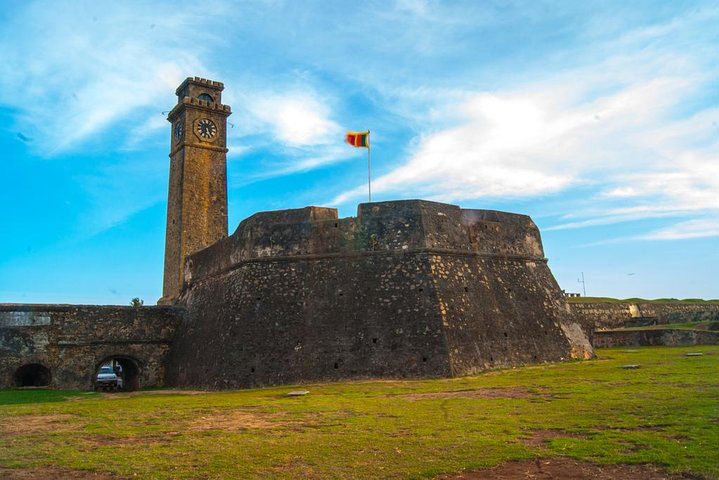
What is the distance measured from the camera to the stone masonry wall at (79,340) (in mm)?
20594

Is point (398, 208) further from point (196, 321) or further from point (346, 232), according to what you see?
point (196, 321)

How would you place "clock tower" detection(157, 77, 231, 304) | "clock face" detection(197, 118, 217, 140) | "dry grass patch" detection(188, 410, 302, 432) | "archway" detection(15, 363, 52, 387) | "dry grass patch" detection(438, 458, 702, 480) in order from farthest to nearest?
"clock face" detection(197, 118, 217, 140)
"clock tower" detection(157, 77, 231, 304)
"archway" detection(15, 363, 52, 387)
"dry grass patch" detection(188, 410, 302, 432)
"dry grass patch" detection(438, 458, 702, 480)

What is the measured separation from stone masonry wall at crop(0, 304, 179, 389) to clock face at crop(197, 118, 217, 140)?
1563 cm

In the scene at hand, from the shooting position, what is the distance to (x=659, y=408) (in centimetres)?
923

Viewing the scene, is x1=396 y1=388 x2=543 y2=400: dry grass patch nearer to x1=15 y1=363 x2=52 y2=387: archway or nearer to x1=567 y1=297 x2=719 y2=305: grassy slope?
x1=15 y1=363 x2=52 y2=387: archway

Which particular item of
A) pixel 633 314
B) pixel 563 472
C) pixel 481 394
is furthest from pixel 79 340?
pixel 633 314

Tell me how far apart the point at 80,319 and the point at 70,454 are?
50.6ft

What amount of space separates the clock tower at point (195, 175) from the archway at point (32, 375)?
33.2 feet

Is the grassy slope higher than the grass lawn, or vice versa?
the grassy slope

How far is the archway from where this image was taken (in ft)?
68.6

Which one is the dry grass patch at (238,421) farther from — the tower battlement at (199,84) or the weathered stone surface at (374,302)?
the tower battlement at (199,84)

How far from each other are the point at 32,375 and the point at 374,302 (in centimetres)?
1561

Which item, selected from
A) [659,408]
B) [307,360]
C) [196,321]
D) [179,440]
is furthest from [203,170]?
[659,408]

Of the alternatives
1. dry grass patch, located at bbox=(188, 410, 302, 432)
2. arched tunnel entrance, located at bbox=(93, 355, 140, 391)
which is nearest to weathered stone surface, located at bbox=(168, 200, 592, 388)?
arched tunnel entrance, located at bbox=(93, 355, 140, 391)
